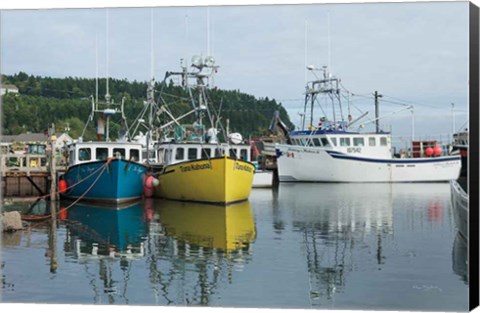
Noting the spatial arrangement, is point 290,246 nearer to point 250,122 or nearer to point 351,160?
point 250,122

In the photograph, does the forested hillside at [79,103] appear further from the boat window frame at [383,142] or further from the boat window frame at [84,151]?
the boat window frame at [383,142]

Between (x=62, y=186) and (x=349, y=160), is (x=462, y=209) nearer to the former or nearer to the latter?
(x=62, y=186)

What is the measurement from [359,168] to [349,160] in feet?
1.83

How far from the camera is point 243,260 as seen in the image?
9.98 metres

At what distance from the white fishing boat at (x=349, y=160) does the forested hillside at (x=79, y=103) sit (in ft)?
15.3

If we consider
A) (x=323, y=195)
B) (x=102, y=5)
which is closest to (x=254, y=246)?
(x=102, y=5)

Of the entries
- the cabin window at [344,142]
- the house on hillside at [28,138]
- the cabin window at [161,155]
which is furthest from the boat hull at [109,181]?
the cabin window at [344,142]

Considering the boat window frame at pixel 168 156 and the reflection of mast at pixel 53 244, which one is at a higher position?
the boat window frame at pixel 168 156

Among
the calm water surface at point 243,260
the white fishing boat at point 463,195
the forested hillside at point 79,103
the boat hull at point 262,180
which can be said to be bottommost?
the calm water surface at point 243,260

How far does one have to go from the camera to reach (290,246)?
1125 cm

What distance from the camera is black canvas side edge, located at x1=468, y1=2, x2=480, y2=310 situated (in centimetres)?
790

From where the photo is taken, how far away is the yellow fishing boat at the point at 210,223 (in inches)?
465

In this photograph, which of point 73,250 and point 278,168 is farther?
point 278,168

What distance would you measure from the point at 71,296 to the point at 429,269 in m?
4.72
